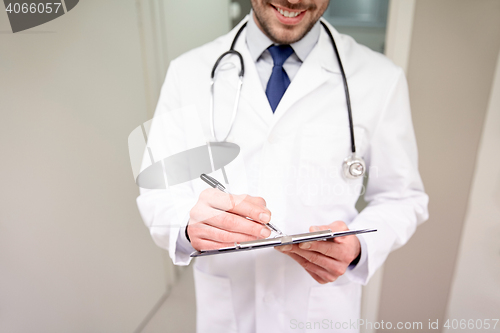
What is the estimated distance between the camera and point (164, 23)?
2.06 ft

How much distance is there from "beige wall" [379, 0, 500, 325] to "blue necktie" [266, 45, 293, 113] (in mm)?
431

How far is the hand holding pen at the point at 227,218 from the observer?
494mm

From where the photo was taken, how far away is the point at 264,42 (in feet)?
2.27

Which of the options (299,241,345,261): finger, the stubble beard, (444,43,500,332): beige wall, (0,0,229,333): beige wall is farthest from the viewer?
(444,43,500,332): beige wall

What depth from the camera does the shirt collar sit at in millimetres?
691

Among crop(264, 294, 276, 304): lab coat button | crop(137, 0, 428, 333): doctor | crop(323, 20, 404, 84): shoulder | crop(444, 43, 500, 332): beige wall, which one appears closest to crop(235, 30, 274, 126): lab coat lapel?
crop(137, 0, 428, 333): doctor

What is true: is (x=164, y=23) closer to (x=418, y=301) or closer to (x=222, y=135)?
(x=222, y=135)

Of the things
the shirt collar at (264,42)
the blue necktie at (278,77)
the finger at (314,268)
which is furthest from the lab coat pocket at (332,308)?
the shirt collar at (264,42)

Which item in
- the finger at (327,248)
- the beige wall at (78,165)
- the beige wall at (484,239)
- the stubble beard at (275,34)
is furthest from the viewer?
the beige wall at (484,239)

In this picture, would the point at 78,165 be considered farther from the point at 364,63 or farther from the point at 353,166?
the point at 364,63

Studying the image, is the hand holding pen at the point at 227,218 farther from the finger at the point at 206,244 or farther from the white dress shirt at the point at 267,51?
the white dress shirt at the point at 267,51

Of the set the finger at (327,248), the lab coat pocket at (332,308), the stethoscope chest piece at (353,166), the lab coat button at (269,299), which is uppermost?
the stethoscope chest piece at (353,166)

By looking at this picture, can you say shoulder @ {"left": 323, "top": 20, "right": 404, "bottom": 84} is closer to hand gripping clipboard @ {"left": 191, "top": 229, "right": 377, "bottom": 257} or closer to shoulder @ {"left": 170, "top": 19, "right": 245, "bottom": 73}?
shoulder @ {"left": 170, "top": 19, "right": 245, "bottom": 73}

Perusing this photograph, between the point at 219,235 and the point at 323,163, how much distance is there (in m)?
0.29
